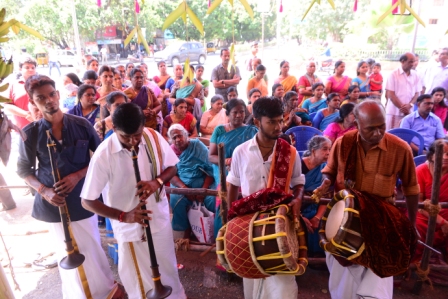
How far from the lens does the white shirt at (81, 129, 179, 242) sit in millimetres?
2346

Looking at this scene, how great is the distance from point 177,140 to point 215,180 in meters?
0.70

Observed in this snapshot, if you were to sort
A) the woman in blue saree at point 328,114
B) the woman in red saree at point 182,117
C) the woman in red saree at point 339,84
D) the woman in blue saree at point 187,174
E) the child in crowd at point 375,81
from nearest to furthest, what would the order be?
the woman in blue saree at point 187,174 → the woman in blue saree at point 328,114 → the woman in red saree at point 182,117 → the woman in red saree at point 339,84 → the child in crowd at point 375,81

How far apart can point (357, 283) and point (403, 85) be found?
15.7 ft

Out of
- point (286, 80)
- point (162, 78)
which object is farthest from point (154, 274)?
point (162, 78)

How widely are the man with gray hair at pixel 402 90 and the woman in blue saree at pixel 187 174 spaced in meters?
4.06

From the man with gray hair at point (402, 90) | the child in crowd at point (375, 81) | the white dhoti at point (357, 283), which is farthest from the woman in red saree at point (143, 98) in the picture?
the child in crowd at point (375, 81)

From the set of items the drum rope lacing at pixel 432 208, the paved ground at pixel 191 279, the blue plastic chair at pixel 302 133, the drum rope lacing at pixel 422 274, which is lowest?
the paved ground at pixel 191 279

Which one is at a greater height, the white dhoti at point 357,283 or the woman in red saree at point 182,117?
the woman in red saree at point 182,117

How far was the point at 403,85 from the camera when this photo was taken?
6.04 metres

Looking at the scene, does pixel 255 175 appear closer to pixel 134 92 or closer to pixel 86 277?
pixel 86 277

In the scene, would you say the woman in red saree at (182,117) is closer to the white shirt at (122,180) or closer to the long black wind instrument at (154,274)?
the white shirt at (122,180)

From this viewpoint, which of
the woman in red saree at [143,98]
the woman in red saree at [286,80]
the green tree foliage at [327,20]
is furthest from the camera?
the green tree foliage at [327,20]

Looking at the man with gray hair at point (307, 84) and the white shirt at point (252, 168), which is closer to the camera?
the white shirt at point (252, 168)

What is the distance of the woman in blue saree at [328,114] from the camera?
5.27 meters
